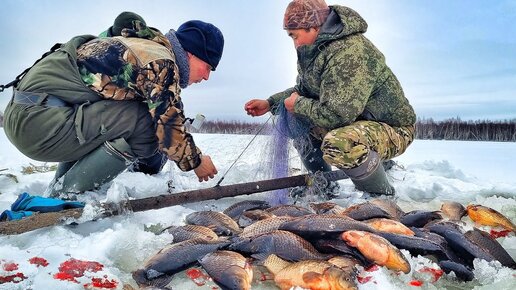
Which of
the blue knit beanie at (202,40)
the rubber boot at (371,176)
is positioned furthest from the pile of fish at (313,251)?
the blue knit beanie at (202,40)

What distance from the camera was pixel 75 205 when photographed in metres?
3.06

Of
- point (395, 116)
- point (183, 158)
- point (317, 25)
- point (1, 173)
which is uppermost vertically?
point (317, 25)

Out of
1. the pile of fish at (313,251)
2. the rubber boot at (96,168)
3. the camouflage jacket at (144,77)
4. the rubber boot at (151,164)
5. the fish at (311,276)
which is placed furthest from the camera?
the rubber boot at (151,164)

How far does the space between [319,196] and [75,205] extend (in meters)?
2.08

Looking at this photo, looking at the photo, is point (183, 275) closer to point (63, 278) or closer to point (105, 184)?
point (63, 278)

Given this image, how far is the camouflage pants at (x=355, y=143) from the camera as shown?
3605 mm

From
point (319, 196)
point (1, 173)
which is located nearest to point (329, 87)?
point (319, 196)

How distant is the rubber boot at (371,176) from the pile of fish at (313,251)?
101cm

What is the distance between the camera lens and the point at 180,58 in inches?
140

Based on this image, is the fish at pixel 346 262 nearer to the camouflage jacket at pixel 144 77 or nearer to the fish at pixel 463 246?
the fish at pixel 463 246

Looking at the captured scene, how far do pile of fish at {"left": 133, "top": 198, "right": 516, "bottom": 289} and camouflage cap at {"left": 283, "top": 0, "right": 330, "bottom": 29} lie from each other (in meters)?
1.89

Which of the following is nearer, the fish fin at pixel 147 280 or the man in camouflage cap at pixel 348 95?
the fish fin at pixel 147 280

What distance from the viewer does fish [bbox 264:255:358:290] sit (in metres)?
1.97

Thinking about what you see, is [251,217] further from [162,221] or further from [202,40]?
[202,40]
